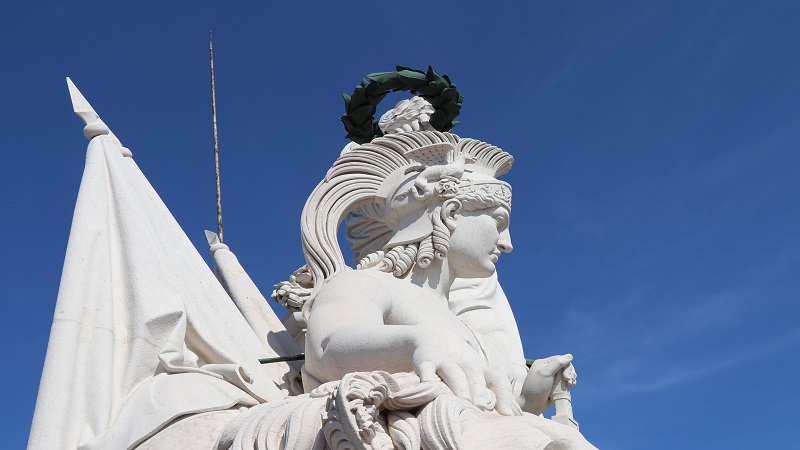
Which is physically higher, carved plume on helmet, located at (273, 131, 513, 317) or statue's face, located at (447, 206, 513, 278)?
carved plume on helmet, located at (273, 131, 513, 317)

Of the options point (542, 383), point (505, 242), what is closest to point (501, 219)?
point (505, 242)

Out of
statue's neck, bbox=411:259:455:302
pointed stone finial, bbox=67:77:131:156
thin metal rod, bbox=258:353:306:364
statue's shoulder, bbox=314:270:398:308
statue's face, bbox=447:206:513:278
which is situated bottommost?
thin metal rod, bbox=258:353:306:364

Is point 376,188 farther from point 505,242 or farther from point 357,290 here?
point 357,290

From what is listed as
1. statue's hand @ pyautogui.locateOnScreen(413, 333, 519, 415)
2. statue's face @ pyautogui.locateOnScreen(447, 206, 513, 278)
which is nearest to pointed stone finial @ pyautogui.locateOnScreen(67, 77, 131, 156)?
statue's face @ pyautogui.locateOnScreen(447, 206, 513, 278)

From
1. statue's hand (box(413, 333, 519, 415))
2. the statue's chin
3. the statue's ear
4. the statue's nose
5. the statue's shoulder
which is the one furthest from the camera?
the statue's nose

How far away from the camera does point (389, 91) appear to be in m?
7.15

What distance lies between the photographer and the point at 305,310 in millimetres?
5621

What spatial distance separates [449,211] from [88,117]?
2.12 meters

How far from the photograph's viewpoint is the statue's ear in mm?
5828

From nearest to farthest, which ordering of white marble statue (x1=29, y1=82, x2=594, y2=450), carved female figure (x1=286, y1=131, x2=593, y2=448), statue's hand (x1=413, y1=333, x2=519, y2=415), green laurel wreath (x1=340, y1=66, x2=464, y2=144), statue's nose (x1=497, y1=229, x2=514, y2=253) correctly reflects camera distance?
white marble statue (x1=29, y1=82, x2=594, y2=450)
statue's hand (x1=413, y1=333, x2=519, y2=415)
carved female figure (x1=286, y1=131, x2=593, y2=448)
statue's nose (x1=497, y1=229, x2=514, y2=253)
green laurel wreath (x1=340, y1=66, x2=464, y2=144)

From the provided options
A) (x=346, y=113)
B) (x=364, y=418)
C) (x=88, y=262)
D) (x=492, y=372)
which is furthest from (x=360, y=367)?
(x=346, y=113)

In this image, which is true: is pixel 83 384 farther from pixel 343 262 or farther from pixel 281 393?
pixel 343 262

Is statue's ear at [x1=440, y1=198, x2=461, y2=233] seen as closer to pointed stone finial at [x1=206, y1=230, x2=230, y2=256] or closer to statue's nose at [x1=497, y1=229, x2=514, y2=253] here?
statue's nose at [x1=497, y1=229, x2=514, y2=253]

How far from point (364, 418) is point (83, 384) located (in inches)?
67.7
